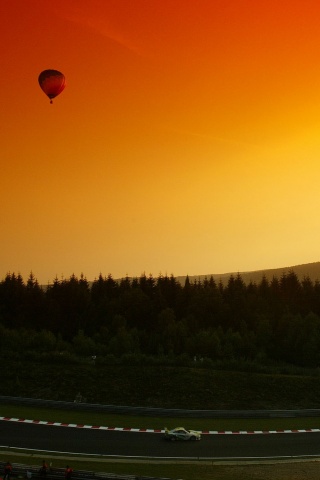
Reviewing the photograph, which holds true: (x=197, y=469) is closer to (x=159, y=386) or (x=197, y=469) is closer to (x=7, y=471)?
(x=7, y=471)

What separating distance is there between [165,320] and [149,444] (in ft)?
151

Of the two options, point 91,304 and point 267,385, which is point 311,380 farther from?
point 91,304

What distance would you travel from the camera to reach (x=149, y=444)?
33094 millimetres

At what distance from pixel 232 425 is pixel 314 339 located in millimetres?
33456

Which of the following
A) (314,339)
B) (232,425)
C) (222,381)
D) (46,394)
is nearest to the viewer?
(232,425)

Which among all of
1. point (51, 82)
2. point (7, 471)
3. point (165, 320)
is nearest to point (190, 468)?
point (7, 471)

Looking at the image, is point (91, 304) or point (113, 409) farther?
point (91, 304)

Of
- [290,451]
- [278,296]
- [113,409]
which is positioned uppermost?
[278,296]

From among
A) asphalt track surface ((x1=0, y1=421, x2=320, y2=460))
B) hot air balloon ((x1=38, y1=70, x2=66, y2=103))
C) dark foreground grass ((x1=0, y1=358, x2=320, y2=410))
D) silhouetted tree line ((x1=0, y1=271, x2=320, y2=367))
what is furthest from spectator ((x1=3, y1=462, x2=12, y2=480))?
silhouetted tree line ((x1=0, y1=271, x2=320, y2=367))

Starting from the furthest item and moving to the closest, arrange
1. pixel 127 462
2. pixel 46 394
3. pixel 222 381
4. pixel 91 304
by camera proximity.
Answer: pixel 91 304
pixel 222 381
pixel 46 394
pixel 127 462

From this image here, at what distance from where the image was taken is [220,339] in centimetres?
7088

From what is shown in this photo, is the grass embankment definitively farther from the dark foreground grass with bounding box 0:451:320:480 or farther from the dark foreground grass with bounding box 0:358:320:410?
the dark foreground grass with bounding box 0:451:320:480

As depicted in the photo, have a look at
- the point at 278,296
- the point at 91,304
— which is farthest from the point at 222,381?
the point at 278,296

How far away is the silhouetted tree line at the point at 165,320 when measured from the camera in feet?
221
